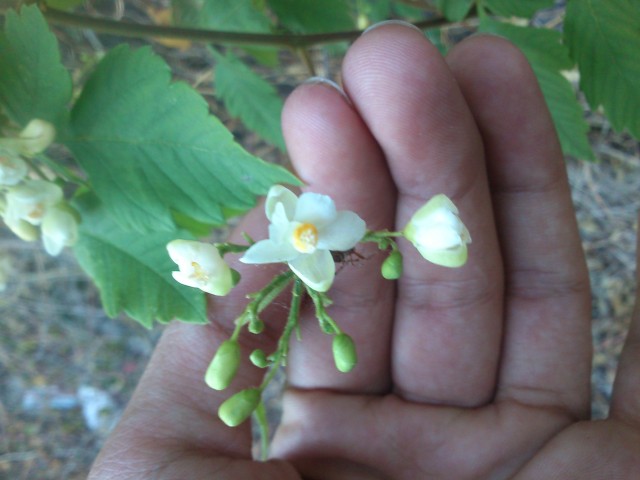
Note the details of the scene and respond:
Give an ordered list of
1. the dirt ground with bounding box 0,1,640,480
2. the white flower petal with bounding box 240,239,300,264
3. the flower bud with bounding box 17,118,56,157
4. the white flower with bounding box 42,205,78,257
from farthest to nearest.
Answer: the dirt ground with bounding box 0,1,640,480
the white flower with bounding box 42,205,78,257
the flower bud with bounding box 17,118,56,157
the white flower petal with bounding box 240,239,300,264

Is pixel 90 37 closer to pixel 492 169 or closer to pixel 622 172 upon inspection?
pixel 492 169

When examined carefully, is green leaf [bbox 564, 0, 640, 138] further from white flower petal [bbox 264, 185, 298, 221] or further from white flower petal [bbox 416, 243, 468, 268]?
white flower petal [bbox 264, 185, 298, 221]

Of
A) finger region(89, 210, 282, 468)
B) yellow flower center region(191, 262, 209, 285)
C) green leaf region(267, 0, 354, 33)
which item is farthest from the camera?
green leaf region(267, 0, 354, 33)

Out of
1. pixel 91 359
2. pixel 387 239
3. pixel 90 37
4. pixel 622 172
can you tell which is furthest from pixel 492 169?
pixel 91 359

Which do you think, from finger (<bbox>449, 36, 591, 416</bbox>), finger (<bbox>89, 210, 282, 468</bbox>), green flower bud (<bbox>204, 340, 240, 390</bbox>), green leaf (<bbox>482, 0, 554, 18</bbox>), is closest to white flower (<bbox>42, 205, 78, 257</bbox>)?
finger (<bbox>89, 210, 282, 468</bbox>)

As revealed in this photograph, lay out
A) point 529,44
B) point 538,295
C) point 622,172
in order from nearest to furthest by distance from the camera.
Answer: point 529,44, point 538,295, point 622,172
